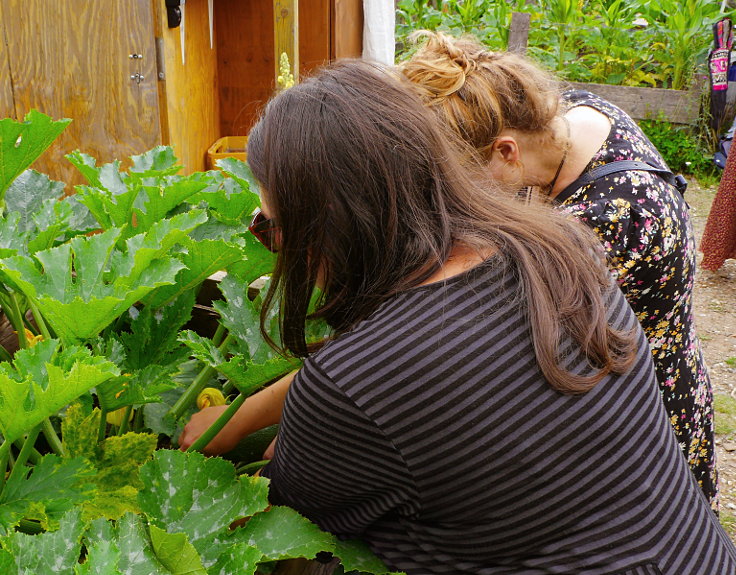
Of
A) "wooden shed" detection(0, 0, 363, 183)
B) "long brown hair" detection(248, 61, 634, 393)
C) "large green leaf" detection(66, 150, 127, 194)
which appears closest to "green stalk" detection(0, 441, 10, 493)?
"long brown hair" detection(248, 61, 634, 393)

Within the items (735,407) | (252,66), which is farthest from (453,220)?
(252,66)

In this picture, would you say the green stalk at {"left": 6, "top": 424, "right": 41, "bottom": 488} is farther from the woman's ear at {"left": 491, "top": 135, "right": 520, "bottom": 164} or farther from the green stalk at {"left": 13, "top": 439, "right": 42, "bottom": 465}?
the woman's ear at {"left": 491, "top": 135, "right": 520, "bottom": 164}

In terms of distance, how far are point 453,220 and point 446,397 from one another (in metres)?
0.26

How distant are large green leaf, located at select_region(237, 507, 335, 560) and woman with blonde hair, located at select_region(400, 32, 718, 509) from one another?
75 centimetres

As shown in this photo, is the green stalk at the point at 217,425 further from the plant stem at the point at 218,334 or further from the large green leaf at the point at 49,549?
the large green leaf at the point at 49,549

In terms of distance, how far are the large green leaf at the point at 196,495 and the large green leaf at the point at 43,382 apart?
169mm

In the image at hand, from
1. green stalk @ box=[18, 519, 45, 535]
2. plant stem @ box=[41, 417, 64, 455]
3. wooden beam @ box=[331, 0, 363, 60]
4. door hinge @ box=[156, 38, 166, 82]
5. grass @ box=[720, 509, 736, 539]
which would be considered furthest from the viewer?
wooden beam @ box=[331, 0, 363, 60]

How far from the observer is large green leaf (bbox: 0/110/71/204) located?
4.66 ft

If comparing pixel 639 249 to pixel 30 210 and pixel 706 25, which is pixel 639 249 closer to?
pixel 30 210

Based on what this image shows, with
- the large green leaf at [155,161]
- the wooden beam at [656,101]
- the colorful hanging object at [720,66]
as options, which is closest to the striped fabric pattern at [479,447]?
the large green leaf at [155,161]

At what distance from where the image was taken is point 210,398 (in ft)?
4.63

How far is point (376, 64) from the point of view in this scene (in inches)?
47.0

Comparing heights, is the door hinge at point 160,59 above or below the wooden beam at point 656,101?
above

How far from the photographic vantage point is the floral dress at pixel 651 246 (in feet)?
5.23
